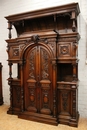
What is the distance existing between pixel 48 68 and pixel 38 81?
405mm

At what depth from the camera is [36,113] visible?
286 cm

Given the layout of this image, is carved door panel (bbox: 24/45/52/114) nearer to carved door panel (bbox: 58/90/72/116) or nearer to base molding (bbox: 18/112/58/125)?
base molding (bbox: 18/112/58/125)

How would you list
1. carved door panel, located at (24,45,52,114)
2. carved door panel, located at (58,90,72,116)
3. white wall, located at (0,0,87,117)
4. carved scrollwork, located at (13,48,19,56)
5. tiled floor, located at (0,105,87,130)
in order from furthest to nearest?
carved scrollwork, located at (13,48,19,56), white wall, located at (0,0,87,117), carved door panel, located at (24,45,52,114), carved door panel, located at (58,90,72,116), tiled floor, located at (0,105,87,130)

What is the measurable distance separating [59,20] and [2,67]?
7.79 feet

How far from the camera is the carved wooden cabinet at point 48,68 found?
8.41 feet

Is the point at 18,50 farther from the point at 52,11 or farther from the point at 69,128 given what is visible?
the point at 69,128

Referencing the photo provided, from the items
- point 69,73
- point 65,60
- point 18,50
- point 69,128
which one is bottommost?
point 69,128

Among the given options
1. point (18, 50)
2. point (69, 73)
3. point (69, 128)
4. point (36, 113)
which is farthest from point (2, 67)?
point (69, 128)

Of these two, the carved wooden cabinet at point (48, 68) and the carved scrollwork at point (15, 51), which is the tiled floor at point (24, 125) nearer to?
the carved wooden cabinet at point (48, 68)

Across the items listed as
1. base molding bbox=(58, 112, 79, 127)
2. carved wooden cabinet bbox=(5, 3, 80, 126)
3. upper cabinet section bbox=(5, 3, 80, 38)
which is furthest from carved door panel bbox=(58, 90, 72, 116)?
upper cabinet section bbox=(5, 3, 80, 38)

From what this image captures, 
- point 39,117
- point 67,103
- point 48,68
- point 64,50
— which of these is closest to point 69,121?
point 67,103

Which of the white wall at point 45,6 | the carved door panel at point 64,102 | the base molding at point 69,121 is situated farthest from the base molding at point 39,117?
the white wall at point 45,6

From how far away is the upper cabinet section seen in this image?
8.39 feet

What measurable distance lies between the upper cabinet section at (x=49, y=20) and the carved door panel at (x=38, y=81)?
0.75m
